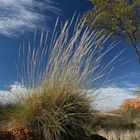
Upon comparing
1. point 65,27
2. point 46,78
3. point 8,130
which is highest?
point 65,27

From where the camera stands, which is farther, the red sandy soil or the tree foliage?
the tree foliage

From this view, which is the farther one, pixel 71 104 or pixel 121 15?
pixel 121 15

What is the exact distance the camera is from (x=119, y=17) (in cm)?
2239

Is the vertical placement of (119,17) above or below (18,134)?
above

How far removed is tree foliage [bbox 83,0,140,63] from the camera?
22.1 meters

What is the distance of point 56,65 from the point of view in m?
6.58

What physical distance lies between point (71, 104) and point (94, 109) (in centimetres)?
63

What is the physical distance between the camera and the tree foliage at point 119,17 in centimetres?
2206

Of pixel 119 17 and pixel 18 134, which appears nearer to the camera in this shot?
A: pixel 18 134

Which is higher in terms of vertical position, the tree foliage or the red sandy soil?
the tree foliage

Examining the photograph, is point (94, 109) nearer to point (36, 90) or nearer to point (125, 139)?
point (36, 90)

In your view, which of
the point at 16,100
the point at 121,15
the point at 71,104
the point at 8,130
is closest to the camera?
the point at 8,130

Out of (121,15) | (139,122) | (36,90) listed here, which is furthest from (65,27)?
(121,15)

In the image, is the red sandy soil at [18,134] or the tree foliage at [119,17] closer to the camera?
the red sandy soil at [18,134]
